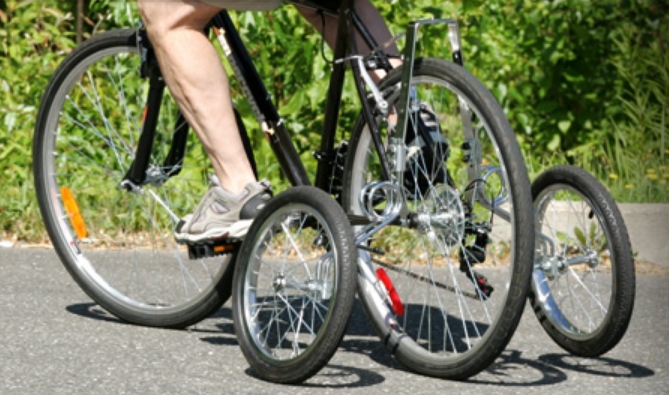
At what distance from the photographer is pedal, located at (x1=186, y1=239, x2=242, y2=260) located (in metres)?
4.43

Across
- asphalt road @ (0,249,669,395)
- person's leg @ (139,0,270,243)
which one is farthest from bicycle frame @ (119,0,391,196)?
asphalt road @ (0,249,669,395)

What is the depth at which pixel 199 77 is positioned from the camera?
4.34 meters

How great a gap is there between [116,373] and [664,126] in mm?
3947

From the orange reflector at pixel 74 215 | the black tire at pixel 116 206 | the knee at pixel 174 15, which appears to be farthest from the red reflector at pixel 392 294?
the orange reflector at pixel 74 215

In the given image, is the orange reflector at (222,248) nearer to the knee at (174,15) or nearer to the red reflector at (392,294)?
the red reflector at (392,294)

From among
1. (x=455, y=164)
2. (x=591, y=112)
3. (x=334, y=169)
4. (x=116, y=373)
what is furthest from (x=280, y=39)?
(x=116, y=373)

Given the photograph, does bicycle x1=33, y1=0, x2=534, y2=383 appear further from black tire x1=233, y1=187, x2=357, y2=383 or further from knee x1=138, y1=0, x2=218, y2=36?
knee x1=138, y1=0, x2=218, y2=36

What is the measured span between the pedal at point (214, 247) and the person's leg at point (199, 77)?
5.9 inches

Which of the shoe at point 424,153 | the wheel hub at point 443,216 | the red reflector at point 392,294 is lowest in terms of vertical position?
the red reflector at point 392,294

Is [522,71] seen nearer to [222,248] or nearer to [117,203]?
[117,203]

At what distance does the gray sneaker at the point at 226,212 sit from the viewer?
4379 mm

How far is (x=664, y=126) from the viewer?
736 centimetres

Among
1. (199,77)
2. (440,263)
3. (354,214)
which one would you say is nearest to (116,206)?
(440,263)

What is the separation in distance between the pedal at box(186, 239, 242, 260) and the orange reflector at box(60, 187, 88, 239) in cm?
73
